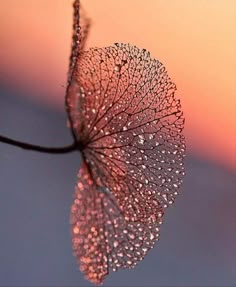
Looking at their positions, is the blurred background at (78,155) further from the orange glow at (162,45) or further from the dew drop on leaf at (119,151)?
the dew drop on leaf at (119,151)

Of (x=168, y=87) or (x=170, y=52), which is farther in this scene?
(x=170, y=52)

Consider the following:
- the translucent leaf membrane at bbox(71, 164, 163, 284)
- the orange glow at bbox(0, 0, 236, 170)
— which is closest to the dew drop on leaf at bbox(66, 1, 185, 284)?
the translucent leaf membrane at bbox(71, 164, 163, 284)

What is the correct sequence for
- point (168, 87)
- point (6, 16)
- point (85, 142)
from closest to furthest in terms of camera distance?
point (85, 142) < point (168, 87) < point (6, 16)

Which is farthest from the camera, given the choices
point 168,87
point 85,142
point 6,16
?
point 6,16

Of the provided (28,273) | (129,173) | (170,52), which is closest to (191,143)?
(170,52)

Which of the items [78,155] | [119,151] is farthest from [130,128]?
[78,155]

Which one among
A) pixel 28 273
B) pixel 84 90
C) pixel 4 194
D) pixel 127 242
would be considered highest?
pixel 84 90

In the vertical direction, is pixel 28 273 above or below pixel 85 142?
below

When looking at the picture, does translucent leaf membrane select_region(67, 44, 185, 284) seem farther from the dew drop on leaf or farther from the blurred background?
the blurred background

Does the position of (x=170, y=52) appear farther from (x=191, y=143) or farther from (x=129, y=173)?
(x=129, y=173)
